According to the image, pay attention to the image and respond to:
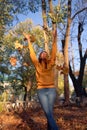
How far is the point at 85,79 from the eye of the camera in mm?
77000

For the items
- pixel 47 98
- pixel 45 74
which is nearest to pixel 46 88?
pixel 47 98

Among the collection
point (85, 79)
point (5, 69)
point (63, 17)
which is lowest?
point (85, 79)

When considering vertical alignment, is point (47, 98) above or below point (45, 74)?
below

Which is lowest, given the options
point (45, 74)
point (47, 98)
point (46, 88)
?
point (47, 98)

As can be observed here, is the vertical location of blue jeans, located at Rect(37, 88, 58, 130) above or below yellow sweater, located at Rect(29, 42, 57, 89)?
below

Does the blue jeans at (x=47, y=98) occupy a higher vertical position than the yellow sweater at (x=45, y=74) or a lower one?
lower

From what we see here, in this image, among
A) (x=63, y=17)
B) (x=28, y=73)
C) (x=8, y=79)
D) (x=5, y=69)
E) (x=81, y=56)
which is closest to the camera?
(x=63, y=17)

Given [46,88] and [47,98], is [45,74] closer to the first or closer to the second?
[46,88]

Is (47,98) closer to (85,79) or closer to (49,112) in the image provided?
(49,112)

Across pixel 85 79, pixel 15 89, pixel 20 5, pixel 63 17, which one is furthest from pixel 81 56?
pixel 85 79

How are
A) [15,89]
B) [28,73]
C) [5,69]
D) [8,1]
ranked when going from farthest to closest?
[15,89] < [28,73] < [5,69] < [8,1]

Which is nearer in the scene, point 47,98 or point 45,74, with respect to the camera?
point 47,98

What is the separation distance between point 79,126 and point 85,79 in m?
68.9

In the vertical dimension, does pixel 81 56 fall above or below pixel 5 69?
above
